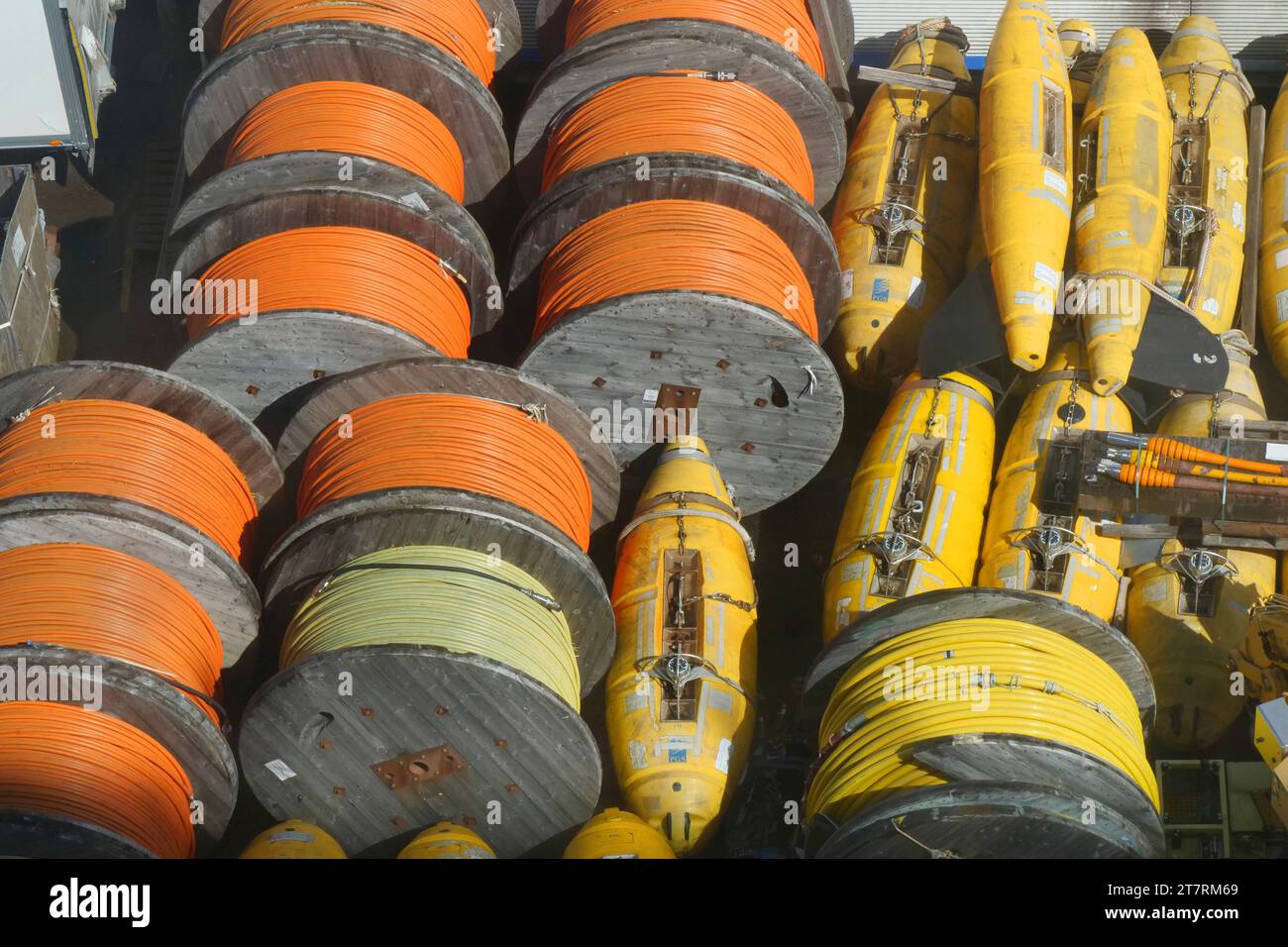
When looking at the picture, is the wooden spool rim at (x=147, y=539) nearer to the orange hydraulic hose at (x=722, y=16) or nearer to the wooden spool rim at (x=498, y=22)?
the orange hydraulic hose at (x=722, y=16)

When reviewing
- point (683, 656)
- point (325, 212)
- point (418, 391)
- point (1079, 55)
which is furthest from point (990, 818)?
point (1079, 55)

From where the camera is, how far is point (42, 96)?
63.9ft

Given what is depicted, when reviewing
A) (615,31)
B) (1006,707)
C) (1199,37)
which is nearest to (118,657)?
(1006,707)

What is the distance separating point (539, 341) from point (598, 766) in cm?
368

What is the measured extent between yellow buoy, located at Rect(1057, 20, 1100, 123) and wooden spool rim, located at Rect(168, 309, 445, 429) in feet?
23.2

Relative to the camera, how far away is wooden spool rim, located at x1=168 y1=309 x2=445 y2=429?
15.1 meters

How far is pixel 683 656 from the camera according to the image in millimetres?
14344

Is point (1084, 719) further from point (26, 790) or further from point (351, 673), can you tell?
point (26, 790)

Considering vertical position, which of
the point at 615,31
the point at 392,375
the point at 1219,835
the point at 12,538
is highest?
the point at 615,31

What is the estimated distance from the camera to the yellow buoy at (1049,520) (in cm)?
1523

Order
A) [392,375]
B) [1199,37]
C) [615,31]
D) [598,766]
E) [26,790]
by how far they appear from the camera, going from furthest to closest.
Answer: [1199,37] < [615,31] < [392,375] < [598,766] < [26,790]

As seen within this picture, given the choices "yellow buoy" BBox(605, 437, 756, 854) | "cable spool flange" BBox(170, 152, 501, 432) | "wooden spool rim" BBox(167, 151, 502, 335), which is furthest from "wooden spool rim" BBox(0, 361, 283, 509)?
"yellow buoy" BBox(605, 437, 756, 854)

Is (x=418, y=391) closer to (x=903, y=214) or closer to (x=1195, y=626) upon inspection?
(x=903, y=214)

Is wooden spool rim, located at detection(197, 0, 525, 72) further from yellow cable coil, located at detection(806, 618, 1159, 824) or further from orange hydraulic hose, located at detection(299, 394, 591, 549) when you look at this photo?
yellow cable coil, located at detection(806, 618, 1159, 824)
